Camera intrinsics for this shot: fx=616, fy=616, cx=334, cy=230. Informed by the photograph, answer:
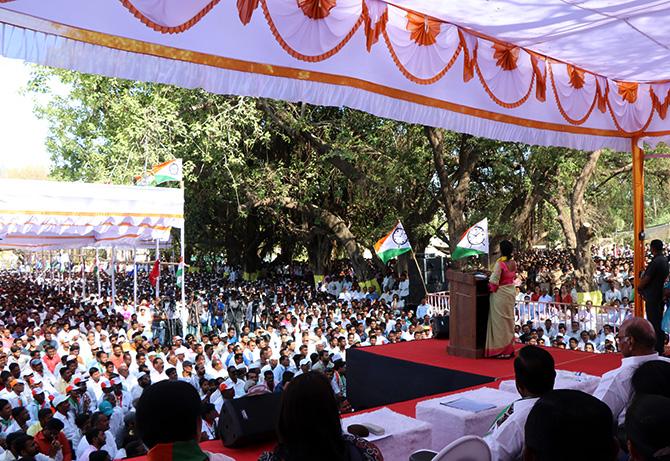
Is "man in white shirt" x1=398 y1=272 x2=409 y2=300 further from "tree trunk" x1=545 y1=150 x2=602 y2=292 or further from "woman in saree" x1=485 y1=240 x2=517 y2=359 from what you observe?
"woman in saree" x1=485 y1=240 x2=517 y2=359

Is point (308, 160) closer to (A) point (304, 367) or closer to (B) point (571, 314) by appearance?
(B) point (571, 314)

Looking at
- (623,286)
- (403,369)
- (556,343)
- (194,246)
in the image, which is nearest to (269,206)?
(194,246)

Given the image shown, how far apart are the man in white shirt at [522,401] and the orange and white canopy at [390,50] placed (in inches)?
82.3

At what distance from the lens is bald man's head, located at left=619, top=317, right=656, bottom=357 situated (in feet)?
9.51

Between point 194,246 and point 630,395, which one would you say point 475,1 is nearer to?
point 630,395

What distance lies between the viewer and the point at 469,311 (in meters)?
5.27

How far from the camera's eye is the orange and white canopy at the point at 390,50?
9.86 ft

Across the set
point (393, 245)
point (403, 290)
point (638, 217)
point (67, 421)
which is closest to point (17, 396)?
point (67, 421)

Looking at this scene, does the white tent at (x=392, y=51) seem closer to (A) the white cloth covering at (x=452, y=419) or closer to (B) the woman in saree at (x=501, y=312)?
(B) the woman in saree at (x=501, y=312)

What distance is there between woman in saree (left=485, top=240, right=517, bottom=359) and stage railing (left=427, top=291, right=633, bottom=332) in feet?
16.4

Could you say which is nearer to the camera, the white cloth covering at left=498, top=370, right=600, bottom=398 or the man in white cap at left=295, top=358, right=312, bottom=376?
the white cloth covering at left=498, top=370, right=600, bottom=398

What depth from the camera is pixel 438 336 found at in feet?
21.5

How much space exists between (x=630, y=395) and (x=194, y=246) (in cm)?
2291

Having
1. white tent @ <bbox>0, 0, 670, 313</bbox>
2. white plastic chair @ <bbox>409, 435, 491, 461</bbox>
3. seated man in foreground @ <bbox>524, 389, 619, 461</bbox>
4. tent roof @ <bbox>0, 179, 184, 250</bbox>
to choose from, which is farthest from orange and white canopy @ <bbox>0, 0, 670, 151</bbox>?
tent roof @ <bbox>0, 179, 184, 250</bbox>
